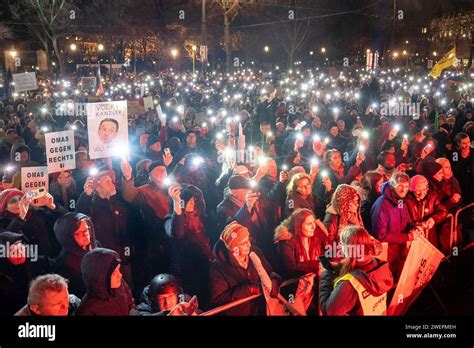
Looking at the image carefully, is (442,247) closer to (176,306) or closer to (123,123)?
(176,306)

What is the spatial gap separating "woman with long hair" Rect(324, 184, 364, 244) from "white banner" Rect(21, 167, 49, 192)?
330 centimetres

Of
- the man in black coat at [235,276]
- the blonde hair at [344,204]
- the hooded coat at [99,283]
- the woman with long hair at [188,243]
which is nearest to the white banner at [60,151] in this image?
the woman with long hair at [188,243]

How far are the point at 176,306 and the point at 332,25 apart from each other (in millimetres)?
40995

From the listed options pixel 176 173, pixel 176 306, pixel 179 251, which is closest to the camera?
pixel 176 306

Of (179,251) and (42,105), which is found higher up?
(42,105)

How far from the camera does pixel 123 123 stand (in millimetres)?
7012

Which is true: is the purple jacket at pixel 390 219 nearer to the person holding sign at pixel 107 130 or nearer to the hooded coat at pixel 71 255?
the hooded coat at pixel 71 255

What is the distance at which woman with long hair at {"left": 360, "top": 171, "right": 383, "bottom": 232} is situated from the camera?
640 centimetres

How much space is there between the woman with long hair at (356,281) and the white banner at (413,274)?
313 mm

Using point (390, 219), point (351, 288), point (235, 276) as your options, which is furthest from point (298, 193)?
point (351, 288)

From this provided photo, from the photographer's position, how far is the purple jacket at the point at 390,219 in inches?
223

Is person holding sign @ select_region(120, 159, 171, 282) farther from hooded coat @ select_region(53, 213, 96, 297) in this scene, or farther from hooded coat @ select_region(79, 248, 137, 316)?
hooded coat @ select_region(79, 248, 137, 316)

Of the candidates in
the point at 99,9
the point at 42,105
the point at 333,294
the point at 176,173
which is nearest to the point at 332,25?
the point at 99,9
